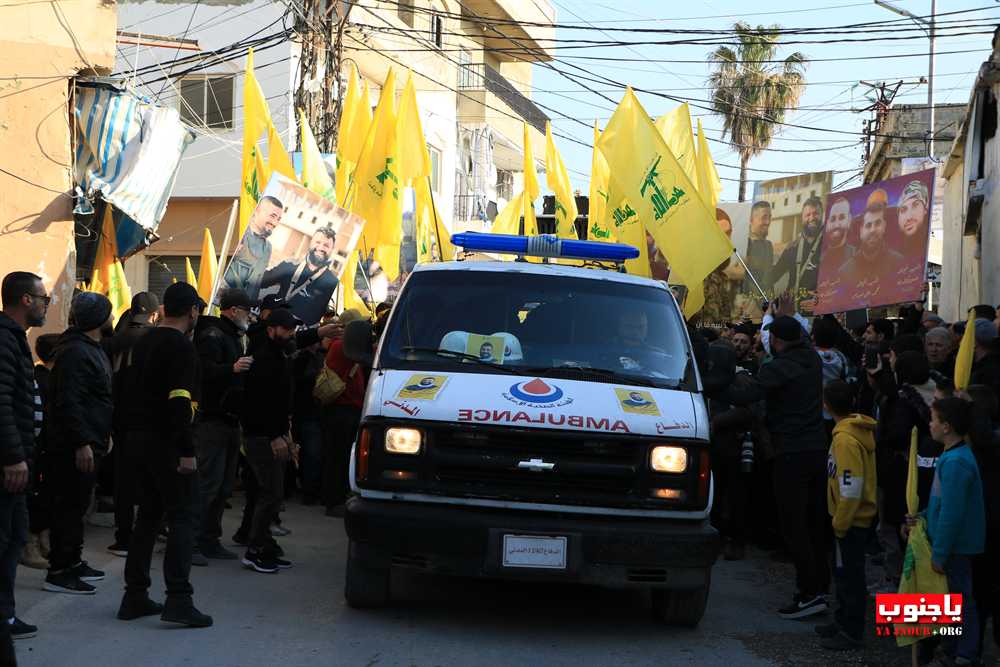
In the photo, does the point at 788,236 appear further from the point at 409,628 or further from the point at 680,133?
the point at 409,628

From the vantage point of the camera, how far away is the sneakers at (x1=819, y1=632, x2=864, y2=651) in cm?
707

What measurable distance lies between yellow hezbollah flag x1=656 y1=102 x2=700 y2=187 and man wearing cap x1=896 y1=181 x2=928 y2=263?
182 inches

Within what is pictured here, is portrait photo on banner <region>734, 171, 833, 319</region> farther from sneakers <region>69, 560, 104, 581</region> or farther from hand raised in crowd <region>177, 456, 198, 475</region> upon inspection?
hand raised in crowd <region>177, 456, 198, 475</region>

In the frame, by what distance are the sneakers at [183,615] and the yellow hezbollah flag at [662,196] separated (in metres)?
7.61

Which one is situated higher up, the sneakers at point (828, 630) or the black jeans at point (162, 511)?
the black jeans at point (162, 511)

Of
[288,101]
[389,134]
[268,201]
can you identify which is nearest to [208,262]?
[389,134]

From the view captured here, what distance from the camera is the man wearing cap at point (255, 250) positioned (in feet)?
39.5

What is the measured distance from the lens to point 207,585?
8227mm

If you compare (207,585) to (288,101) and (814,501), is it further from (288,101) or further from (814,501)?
(288,101)

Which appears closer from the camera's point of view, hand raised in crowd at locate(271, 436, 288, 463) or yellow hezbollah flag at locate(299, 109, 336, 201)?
hand raised in crowd at locate(271, 436, 288, 463)

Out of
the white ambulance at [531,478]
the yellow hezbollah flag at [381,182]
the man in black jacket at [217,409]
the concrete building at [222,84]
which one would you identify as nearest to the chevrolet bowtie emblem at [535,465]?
the white ambulance at [531,478]

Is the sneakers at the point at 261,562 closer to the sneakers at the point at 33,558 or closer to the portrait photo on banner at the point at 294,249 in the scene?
the sneakers at the point at 33,558

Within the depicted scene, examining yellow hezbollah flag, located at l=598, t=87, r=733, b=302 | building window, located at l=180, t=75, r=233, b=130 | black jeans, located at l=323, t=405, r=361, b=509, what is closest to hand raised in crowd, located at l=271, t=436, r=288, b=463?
black jeans, located at l=323, t=405, r=361, b=509

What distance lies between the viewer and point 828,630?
7293 mm
